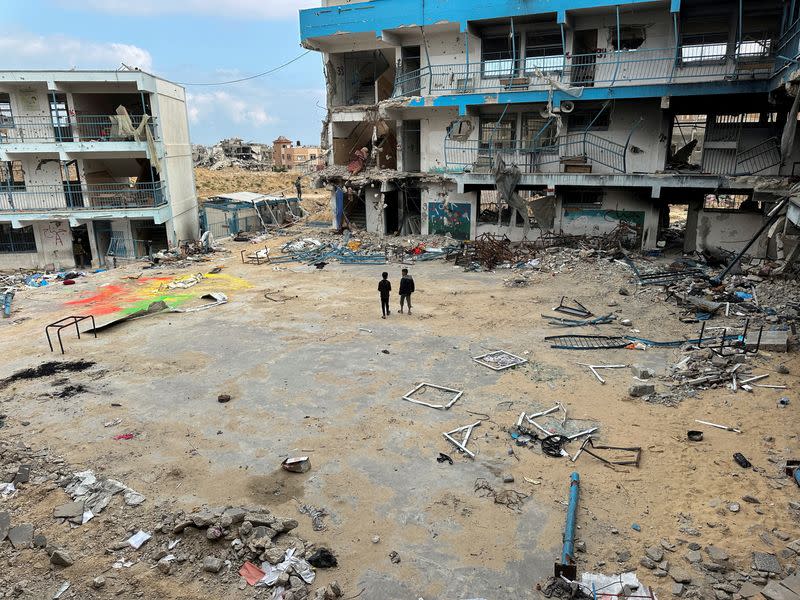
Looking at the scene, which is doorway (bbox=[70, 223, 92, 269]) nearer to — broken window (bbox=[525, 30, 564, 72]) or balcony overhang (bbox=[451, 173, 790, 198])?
balcony overhang (bbox=[451, 173, 790, 198])

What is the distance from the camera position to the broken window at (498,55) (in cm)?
2548

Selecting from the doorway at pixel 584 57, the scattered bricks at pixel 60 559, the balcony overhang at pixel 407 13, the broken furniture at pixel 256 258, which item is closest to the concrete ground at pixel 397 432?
the scattered bricks at pixel 60 559

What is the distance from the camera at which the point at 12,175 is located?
87.6 ft

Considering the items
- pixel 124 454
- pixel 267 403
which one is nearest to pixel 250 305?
pixel 267 403

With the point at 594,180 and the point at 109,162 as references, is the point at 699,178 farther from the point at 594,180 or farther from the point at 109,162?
the point at 109,162

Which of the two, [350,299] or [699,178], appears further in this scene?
[699,178]

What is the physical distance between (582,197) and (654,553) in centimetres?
2089

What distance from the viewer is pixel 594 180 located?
22406mm

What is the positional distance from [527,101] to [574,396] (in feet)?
58.3

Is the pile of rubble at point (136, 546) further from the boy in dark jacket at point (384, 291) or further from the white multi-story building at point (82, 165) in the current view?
the white multi-story building at point (82, 165)

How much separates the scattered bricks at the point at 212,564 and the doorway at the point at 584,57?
23.7 metres

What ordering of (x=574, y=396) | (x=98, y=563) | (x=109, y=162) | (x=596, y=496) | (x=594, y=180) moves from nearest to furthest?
(x=98, y=563) → (x=596, y=496) → (x=574, y=396) → (x=594, y=180) → (x=109, y=162)

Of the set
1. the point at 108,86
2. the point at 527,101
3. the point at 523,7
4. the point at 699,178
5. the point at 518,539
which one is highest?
the point at 523,7

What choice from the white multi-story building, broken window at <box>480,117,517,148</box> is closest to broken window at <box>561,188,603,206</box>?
broken window at <box>480,117,517,148</box>
